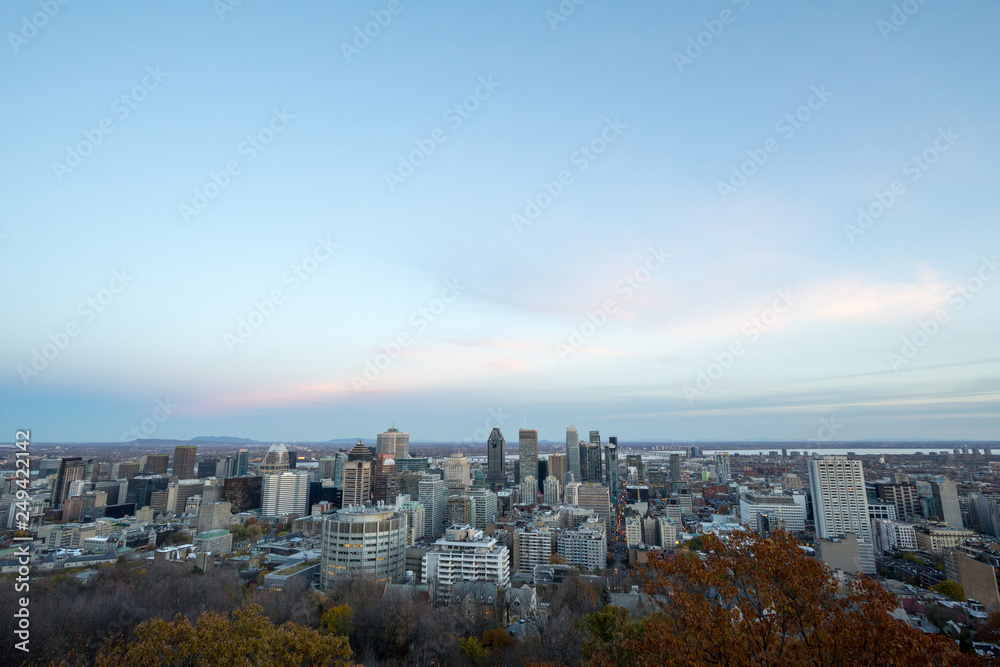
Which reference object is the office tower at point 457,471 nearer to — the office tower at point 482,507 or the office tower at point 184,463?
the office tower at point 482,507

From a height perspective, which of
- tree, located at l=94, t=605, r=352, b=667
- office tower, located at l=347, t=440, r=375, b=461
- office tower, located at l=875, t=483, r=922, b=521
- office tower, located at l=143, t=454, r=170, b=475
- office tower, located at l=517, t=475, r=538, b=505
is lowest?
office tower, located at l=517, t=475, r=538, b=505

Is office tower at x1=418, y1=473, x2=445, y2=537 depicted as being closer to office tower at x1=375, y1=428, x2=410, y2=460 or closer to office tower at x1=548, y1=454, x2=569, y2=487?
office tower at x1=548, y1=454, x2=569, y2=487

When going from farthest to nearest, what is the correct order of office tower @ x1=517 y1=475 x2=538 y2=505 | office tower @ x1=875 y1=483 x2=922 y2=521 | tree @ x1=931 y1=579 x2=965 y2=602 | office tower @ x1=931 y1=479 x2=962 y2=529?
1. office tower @ x1=517 y1=475 x2=538 y2=505
2. office tower @ x1=875 y1=483 x2=922 y2=521
3. office tower @ x1=931 y1=479 x2=962 y2=529
4. tree @ x1=931 y1=579 x2=965 y2=602

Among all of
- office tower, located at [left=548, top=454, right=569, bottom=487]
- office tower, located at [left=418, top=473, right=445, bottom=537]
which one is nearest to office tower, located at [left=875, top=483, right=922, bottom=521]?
office tower, located at [left=418, top=473, right=445, bottom=537]

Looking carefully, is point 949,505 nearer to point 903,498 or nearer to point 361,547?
point 903,498

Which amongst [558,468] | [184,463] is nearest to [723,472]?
[558,468]

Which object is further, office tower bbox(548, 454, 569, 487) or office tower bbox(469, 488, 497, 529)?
office tower bbox(548, 454, 569, 487)

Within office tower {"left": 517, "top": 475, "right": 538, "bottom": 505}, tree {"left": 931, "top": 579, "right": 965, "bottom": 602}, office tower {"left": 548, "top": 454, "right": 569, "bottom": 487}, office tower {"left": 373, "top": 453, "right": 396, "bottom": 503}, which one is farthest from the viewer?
office tower {"left": 548, "top": 454, "right": 569, "bottom": 487}
